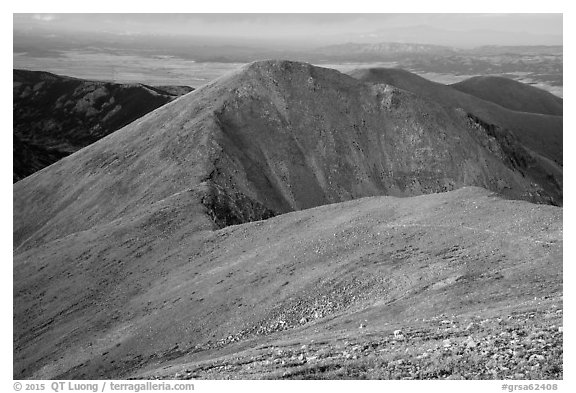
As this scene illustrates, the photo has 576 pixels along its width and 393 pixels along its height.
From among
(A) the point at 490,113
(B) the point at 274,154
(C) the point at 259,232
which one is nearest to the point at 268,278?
(C) the point at 259,232

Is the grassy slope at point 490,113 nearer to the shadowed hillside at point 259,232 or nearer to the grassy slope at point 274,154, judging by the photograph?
the grassy slope at point 274,154

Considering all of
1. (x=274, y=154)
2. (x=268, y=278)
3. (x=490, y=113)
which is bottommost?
(x=268, y=278)

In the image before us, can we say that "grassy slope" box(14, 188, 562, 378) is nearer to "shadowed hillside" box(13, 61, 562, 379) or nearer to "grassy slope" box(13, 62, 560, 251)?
"shadowed hillside" box(13, 61, 562, 379)

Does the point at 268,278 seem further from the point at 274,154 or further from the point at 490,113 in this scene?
the point at 490,113

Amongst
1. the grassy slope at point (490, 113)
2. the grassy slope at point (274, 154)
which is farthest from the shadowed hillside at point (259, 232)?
the grassy slope at point (490, 113)

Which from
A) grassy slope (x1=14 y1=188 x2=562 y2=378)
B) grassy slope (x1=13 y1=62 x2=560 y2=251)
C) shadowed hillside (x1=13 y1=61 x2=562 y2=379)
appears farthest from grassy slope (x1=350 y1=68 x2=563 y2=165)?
grassy slope (x1=14 y1=188 x2=562 y2=378)

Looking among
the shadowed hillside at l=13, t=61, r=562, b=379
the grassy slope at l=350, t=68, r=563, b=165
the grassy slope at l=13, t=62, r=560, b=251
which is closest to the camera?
the shadowed hillside at l=13, t=61, r=562, b=379
